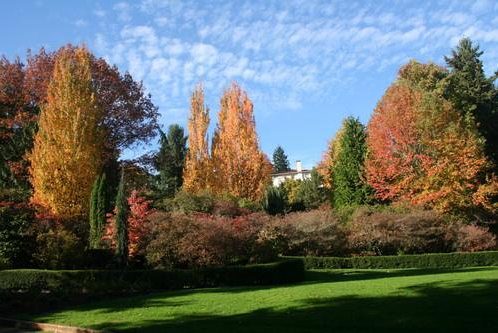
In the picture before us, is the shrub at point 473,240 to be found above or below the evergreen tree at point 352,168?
below

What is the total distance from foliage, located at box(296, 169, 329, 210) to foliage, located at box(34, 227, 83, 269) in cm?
2987

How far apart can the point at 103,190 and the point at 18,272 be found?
7192 mm

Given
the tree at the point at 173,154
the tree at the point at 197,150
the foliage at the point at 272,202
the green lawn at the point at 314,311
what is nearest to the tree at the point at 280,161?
the tree at the point at 173,154

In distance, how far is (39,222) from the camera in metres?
19.1

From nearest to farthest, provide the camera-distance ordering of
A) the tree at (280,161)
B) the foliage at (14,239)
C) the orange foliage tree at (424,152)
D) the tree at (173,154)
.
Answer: the foliage at (14,239) → the orange foliage tree at (424,152) → the tree at (173,154) → the tree at (280,161)

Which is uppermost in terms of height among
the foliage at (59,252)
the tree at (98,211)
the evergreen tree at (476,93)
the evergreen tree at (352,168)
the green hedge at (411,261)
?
the evergreen tree at (476,93)

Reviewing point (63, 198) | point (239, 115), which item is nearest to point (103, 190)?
point (63, 198)

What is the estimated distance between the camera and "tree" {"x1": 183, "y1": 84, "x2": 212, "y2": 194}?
38.5 m

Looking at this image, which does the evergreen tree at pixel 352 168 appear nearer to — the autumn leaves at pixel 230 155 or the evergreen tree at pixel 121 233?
the autumn leaves at pixel 230 155

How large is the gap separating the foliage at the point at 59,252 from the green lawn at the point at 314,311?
5.85 m

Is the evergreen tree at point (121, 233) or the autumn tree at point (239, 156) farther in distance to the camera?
the autumn tree at point (239, 156)

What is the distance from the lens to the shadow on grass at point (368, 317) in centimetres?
689

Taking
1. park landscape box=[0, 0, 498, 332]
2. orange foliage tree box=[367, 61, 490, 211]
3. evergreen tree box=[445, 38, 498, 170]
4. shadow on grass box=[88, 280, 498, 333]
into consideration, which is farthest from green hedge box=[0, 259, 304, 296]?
evergreen tree box=[445, 38, 498, 170]

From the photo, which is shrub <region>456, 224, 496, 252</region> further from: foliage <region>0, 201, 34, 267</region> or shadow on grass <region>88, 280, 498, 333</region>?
foliage <region>0, 201, 34, 267</region>
